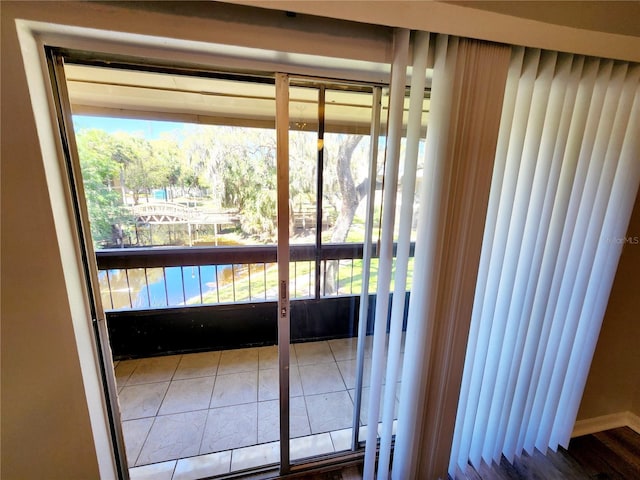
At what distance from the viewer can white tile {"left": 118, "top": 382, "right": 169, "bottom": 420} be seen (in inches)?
70.8

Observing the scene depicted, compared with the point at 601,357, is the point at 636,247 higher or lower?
higher

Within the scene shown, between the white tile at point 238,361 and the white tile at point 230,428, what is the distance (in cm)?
40

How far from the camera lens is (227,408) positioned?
6.11ft

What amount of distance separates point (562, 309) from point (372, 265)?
103cm

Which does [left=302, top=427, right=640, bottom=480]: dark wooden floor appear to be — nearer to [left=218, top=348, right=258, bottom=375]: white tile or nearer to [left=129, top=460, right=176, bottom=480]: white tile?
[left=129, top=460, right=176, bottom=480]: white tile

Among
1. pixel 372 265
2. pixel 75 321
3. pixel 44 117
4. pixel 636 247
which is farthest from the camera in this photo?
pixel 636 247

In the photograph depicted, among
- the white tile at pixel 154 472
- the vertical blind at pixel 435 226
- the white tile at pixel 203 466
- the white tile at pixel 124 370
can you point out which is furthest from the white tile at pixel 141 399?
the vertical blind at pixel 435 226

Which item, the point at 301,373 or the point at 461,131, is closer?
the point at 461,131

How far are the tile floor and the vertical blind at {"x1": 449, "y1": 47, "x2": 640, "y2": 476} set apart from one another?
57 cm

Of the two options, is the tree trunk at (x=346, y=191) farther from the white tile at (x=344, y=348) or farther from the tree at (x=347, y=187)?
the white tile at (x=344, y=348)

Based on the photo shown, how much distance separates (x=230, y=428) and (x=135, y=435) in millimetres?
608

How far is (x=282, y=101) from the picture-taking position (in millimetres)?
1038

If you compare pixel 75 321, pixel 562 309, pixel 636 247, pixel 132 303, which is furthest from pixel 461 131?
pixel 132 303

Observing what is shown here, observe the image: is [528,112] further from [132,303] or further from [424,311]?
[132,303]
